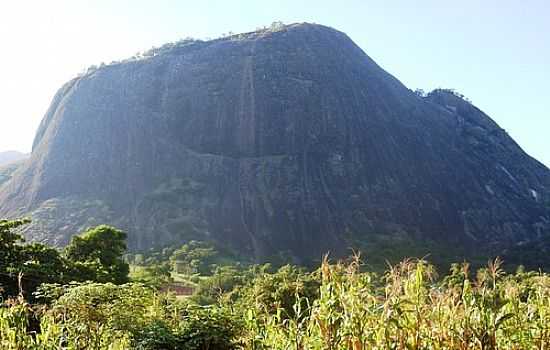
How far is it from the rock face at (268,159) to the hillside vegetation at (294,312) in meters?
37.4

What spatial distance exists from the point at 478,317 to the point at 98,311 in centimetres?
696

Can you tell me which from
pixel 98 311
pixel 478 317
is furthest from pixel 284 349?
pixel 98 311

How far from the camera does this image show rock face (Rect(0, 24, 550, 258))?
5734 cm

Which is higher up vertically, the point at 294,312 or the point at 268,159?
the point at 268,159

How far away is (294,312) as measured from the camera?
38.3 ft

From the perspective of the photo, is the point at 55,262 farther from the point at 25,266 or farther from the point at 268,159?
the point at 268,159

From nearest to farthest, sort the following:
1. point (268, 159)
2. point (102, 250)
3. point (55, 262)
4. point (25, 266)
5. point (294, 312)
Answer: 1. point (294, 312)
2. point (25, 266)
3. point (55, 262)
4. point (102, 250)
5. point (268, 159)

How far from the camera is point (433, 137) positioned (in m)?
75.8

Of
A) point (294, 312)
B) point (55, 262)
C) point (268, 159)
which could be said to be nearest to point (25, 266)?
point (55, 262)

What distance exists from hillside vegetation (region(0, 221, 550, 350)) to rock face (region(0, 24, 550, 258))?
37397 mm

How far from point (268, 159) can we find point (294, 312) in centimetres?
5355

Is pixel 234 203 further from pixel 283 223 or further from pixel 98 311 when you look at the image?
pixel 98 311

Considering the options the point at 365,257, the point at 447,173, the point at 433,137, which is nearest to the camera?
the point at 365,257

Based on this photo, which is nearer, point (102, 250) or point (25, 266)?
point (25, 266)
